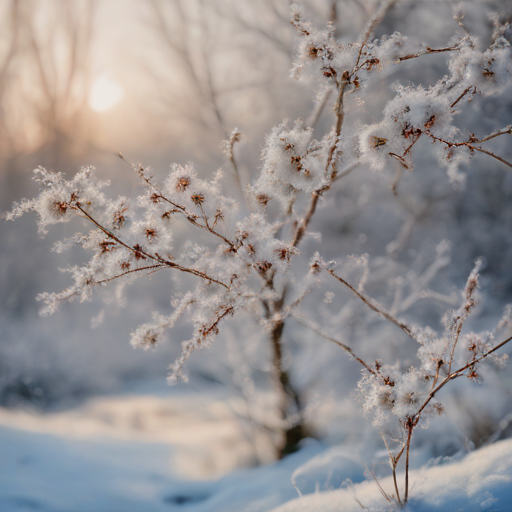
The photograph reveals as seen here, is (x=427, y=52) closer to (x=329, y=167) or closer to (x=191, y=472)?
(x=329, y=167)

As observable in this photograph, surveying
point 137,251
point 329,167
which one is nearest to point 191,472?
point 137,251

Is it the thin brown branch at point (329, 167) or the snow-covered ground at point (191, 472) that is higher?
the thin brown branch at point (329, 167)

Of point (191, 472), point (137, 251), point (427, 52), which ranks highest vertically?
point (427, 52)

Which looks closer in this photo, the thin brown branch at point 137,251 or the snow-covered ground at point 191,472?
the thin brown branch at point 137,251

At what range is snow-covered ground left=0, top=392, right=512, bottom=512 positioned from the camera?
54 centimetres

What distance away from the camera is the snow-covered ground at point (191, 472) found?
544mm

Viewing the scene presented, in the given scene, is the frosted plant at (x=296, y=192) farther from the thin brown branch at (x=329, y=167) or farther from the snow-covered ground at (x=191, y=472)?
the snow-covered ground at (x=191, y=472)

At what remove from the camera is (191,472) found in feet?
3.35

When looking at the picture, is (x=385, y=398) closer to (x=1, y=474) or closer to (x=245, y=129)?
(x=1, y=474)

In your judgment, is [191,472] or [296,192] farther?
[191,472]

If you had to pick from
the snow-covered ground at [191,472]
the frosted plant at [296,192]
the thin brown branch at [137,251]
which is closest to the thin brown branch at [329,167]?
the frosted plant at [296,192]

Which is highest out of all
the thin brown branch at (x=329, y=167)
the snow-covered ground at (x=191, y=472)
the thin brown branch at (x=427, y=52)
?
the thin brown branch at (x=427, y=52)

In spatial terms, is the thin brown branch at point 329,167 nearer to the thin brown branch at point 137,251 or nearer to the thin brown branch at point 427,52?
the thin brown branch at point 427,52

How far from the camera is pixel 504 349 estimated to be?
1023mm
